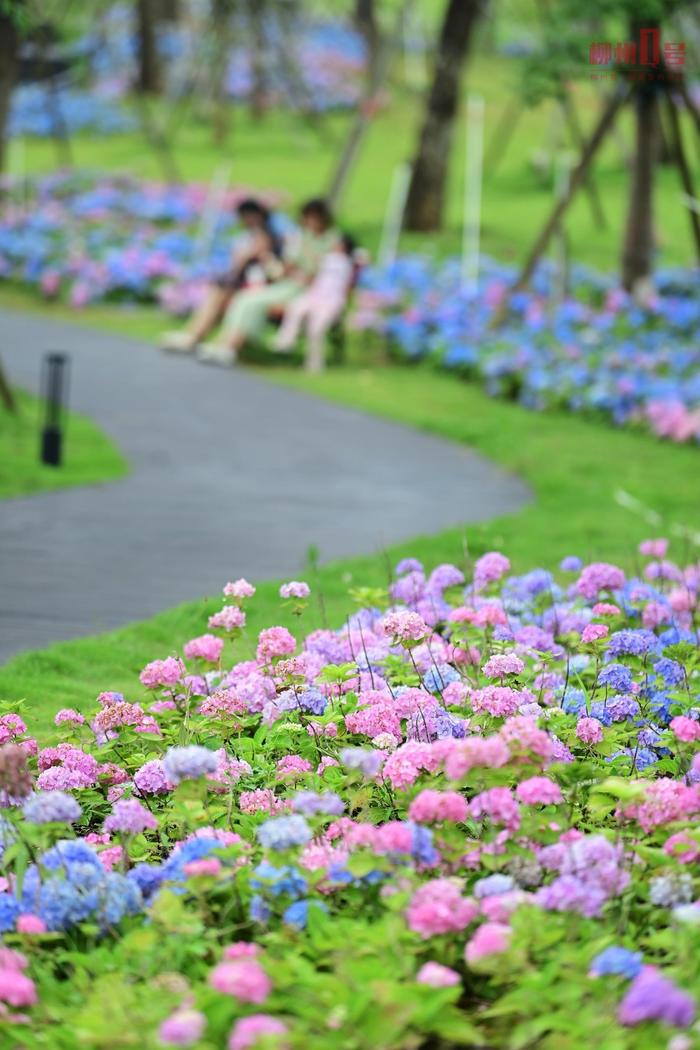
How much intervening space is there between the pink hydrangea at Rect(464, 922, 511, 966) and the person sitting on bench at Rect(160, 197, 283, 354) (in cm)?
1096

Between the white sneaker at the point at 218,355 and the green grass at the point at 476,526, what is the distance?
347 millimetres

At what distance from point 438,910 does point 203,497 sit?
570 centimetres

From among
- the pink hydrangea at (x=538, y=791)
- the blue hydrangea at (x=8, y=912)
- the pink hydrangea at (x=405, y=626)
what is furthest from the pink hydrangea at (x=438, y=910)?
the pink hydrangea at (x=405, y=626)

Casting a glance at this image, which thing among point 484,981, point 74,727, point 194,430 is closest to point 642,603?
point 74,727

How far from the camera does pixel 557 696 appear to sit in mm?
4172

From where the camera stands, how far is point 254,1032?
7.78 feet

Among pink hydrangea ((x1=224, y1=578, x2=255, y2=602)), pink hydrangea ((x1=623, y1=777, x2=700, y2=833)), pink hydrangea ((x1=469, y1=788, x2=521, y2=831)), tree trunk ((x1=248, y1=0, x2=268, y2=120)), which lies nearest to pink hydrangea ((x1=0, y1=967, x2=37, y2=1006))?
pink hydrangea ((x1=469, y1=788, x2=521, y2=831))

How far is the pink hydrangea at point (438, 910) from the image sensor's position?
2.78 meters

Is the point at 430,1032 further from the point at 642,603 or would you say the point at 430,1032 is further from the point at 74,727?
the point at 642,603

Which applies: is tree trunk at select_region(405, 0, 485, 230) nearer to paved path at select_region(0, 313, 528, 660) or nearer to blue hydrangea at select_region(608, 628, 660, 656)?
paved path at select_region(0, 313, 528, 660)

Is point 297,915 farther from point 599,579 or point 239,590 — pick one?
point 599,579

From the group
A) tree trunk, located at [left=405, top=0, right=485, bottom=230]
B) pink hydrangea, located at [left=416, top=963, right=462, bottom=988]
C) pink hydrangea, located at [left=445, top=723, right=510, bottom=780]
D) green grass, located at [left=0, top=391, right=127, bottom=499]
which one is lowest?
green grass, located at [left=0, top=391, right=127, bottom=499]

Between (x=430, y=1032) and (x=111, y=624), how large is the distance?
135 inches

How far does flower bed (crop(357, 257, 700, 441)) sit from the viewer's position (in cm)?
1107
